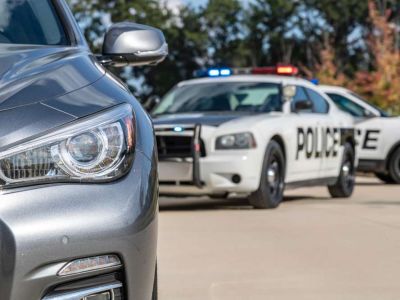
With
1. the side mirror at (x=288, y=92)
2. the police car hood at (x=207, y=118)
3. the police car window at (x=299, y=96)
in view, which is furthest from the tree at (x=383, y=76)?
the police car hood at (x=207, y=118)

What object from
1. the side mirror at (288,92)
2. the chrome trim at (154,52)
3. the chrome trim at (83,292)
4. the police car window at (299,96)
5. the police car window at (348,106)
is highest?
the chrome trim at (154,52)

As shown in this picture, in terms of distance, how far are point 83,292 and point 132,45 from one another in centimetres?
150

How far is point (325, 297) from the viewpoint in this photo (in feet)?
18.5

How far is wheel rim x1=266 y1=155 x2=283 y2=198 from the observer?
1107 cm

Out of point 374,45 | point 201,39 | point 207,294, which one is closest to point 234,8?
point 201,39

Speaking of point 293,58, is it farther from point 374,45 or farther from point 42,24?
point 42,24

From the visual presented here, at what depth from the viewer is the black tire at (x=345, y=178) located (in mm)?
13416

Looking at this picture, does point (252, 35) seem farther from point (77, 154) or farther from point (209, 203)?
point (77, 154)

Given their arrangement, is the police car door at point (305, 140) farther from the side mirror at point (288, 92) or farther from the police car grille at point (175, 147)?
the police car grille at point (175, 147)

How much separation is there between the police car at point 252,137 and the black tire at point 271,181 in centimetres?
1

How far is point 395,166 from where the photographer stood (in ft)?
57.5

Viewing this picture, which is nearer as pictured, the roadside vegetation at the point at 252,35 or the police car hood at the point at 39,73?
the police car hood at the point at 39,73

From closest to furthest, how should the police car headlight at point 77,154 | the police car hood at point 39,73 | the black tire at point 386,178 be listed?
the police car headlight at point 77,154, the police car hood at point 39,73, the black tire at point 386,178

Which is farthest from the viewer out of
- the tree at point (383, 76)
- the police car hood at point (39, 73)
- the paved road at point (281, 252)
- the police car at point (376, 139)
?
the tree at point (383, 76)
